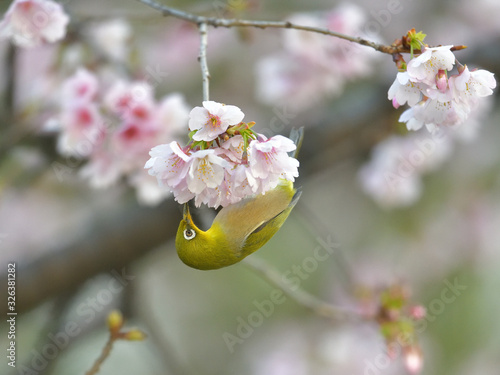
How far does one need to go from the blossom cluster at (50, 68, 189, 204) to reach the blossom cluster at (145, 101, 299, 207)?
611 millimetres

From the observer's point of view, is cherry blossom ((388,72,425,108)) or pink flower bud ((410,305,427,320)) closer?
cherry blossom ((388,72,425,108))

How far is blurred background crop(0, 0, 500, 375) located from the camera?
1927mm

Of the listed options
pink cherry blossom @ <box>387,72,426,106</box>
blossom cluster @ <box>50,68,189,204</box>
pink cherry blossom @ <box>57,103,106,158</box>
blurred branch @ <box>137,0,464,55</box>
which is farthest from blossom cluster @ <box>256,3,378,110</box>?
pink cherry blossom @ <box>387,72,426,106</box>

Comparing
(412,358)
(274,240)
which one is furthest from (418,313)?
(274,240)

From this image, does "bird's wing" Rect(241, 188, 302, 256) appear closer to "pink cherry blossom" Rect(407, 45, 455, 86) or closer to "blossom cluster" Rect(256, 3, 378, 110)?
"pink cherry blossom" Rect(407, 45, 455, 86)

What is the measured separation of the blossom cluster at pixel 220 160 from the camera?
2.76 ft

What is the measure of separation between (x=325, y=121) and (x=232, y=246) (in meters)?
1.57

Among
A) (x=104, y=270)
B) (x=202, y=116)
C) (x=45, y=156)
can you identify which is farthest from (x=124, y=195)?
(x=202, y=116)

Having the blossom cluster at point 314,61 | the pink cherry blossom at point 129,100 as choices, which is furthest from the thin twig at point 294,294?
the blossom cluster at point 314,61

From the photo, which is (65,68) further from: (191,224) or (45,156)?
(191,224)

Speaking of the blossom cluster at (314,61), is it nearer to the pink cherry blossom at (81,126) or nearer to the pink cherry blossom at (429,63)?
the pink cherry blossom at (81,126)

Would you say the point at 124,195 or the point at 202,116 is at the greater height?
the point at 202,116

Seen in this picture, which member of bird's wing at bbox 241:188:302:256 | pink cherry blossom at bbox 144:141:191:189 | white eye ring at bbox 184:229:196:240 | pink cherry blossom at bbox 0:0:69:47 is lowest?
bird's wing at bbox 241:188:302:256

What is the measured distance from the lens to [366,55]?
2043 millimetres
